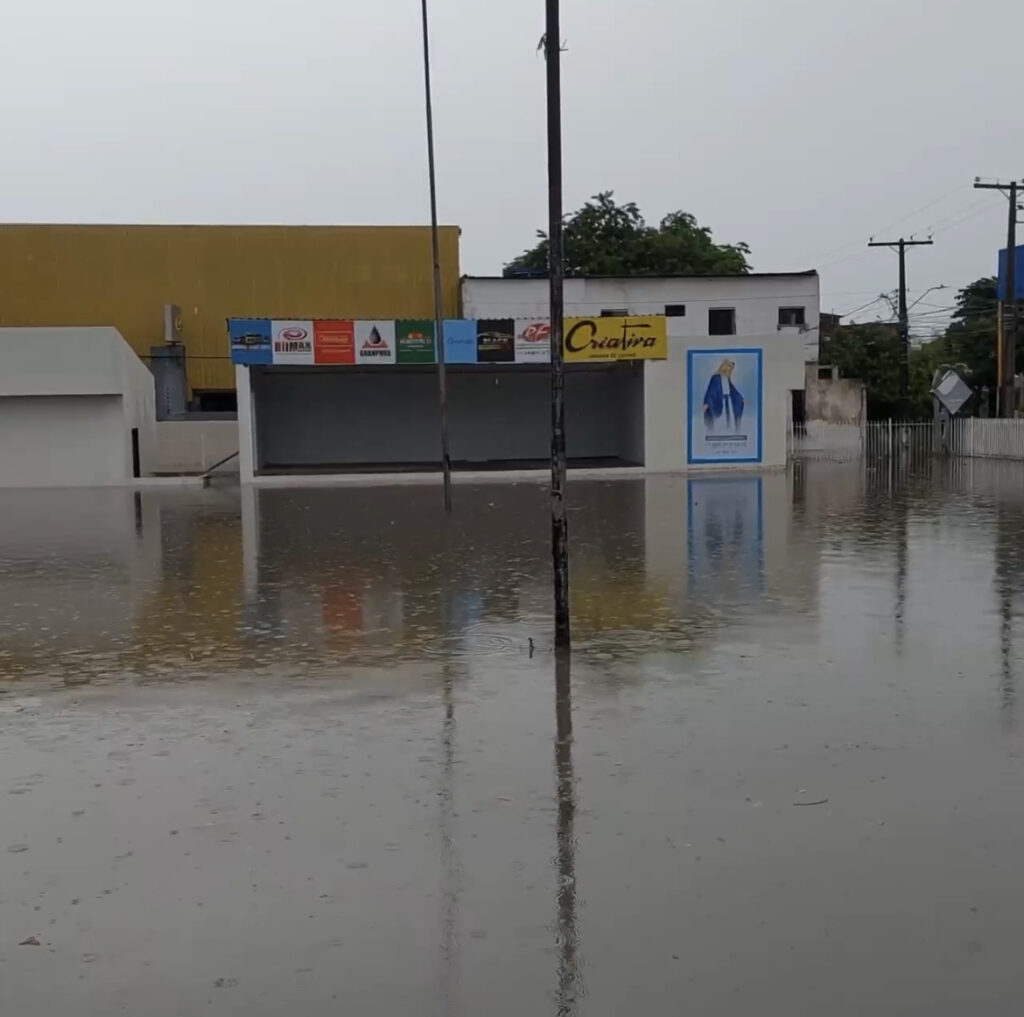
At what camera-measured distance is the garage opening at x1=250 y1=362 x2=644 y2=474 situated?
4403 centimetres

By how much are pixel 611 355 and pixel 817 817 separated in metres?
30.7

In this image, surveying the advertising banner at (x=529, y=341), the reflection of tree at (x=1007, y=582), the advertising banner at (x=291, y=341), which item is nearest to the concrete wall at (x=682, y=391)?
the advertising banner at (x=529, y=341)

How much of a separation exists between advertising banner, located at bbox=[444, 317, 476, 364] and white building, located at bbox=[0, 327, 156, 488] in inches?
374

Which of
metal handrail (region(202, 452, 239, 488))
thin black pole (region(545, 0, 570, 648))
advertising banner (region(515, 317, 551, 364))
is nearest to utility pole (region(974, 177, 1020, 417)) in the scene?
advertising banner (region(515, 317, 551, 364))

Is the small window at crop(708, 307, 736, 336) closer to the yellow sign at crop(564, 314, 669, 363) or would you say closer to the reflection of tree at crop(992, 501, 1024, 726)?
the yellow sign at crop(564, 314, 669, 363)

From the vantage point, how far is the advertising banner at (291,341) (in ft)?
115

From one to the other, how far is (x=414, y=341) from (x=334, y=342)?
7.53ft

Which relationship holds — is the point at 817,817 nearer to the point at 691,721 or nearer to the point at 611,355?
the point at 691,721

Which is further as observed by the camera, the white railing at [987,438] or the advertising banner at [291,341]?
the white railing at [987,438]

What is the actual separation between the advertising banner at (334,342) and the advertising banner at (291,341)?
208mm

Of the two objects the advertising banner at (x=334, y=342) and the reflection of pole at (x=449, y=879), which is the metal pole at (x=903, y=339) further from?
the reflection of pole at (x=449, y=879)

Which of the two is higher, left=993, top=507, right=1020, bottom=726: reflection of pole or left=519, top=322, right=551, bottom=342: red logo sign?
left=519, top=322, right=551, bottom=342: red logo sign

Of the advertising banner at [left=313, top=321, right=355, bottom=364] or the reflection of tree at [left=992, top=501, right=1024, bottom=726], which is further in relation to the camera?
the advertising banner at [left=313, top=321, right=355, bottom=364]

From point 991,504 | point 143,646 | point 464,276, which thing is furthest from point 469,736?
point 464,276
